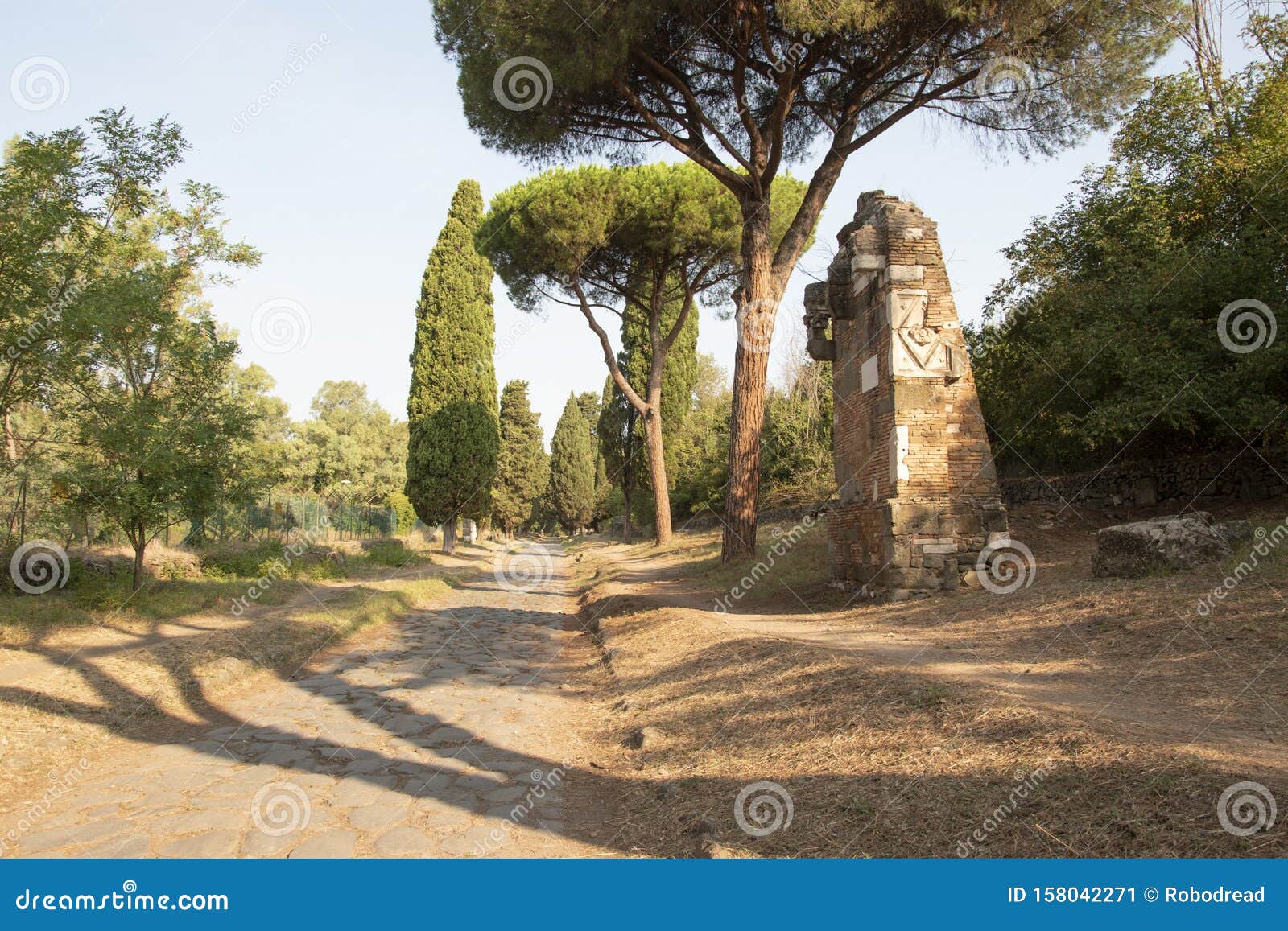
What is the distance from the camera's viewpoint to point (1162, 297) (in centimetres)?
1190

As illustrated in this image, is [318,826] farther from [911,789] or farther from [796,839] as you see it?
[911,789]

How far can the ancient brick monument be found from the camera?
10156 millimetres

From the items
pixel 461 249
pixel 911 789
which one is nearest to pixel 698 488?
pixel 461 249

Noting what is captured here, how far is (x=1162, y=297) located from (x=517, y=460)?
36.8 meters

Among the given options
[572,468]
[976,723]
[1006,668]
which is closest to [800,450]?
[1006,668]

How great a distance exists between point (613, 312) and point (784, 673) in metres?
19.4

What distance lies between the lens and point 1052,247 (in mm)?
15883

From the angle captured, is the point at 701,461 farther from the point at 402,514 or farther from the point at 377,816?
the point at 377,816

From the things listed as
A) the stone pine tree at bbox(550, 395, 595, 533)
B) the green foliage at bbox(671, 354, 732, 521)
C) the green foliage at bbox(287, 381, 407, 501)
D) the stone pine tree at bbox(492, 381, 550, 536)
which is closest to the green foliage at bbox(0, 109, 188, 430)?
the green foliage at bbox(671, 354, 732, 521)

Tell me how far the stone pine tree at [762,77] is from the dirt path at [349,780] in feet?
27.2

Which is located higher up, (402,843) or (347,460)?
(347,460)

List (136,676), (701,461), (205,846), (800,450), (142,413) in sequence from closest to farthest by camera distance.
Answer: (205,846)
(136,676)
(142,413)
(800,450)
(701,461)

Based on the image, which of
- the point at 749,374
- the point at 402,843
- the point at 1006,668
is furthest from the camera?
the point at 749,374

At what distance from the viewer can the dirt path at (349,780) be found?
12.3ft
